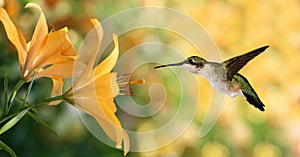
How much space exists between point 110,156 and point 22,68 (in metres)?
1.22

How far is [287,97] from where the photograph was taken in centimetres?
199

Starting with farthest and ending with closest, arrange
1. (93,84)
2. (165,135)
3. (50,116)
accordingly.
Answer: (165,135), (50,116), (93,84)

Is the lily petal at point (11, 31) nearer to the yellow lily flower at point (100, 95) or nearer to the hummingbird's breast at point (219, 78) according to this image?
the yellow lily flower at point (100, 95)

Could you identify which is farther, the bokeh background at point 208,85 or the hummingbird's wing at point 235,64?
the bokeh background at point 208,85

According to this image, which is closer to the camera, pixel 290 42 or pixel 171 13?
pixel 171 13

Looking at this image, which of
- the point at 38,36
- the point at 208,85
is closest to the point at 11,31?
the point at 38,36

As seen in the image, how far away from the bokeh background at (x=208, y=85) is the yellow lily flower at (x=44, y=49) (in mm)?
1035

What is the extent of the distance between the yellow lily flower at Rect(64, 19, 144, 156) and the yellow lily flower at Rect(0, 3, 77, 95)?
2cm

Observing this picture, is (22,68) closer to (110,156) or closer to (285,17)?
(110,156)

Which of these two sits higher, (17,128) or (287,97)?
(287,97)

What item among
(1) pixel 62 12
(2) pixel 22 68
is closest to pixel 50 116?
(1) pixel 62 12

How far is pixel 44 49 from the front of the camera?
49 cm

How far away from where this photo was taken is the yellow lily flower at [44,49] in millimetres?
481

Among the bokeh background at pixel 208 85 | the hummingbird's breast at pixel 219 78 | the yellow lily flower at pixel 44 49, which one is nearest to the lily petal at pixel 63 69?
the yellow lily flower at pixel 44 49
